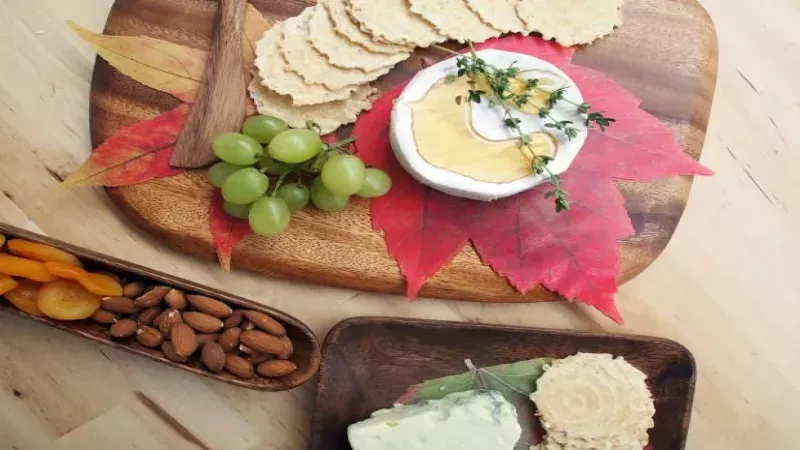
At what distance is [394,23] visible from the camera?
136 cm

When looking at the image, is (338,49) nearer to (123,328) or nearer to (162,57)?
(162,57)

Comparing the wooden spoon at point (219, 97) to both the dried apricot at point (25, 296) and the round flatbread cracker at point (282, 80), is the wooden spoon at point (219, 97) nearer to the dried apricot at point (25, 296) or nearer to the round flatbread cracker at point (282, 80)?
the round flatbread cracker at point (282, 80)

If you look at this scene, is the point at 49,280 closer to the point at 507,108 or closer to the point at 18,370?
the point at 18,370

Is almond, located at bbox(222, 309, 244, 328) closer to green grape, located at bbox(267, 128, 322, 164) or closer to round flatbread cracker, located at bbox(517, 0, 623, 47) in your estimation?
green grape, located at bbox(267, 128, 322, 164)

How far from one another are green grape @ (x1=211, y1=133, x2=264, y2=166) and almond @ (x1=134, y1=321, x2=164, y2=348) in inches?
13.8

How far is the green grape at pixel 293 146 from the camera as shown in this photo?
1203 mm

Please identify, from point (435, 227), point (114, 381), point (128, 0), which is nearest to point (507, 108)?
point (435, 227)

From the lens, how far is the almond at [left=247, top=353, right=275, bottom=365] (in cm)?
129

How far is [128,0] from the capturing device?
140 cm

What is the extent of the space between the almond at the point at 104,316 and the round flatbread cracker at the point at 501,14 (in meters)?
0.94

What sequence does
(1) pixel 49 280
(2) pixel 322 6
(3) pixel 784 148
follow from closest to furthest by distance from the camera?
(1) pixel 49 280
(2) pixel 322 6
(3) pixel 784 148

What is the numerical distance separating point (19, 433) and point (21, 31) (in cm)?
85

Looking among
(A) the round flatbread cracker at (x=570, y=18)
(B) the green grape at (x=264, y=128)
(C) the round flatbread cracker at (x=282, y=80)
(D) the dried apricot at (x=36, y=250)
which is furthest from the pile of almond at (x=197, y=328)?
(A) the round flatbread cracker at (x=570, y=18)

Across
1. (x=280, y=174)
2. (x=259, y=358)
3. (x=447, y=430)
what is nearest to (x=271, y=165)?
(x=280, y=174)
